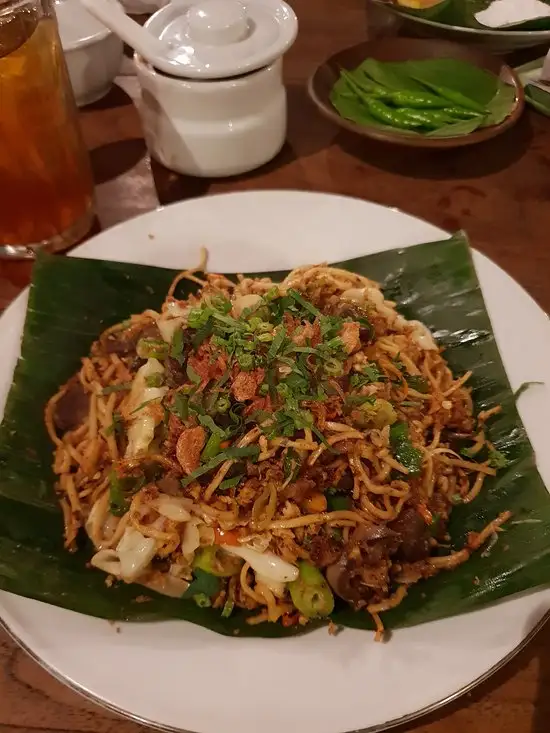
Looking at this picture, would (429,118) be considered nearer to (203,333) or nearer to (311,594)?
(203,333)

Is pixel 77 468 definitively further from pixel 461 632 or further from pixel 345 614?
pixel 461 632

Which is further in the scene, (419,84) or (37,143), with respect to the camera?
(419,84)

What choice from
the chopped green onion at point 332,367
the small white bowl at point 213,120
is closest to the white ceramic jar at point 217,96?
the small white bowl at point 213,120

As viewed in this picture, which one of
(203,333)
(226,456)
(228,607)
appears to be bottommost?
(228,607)

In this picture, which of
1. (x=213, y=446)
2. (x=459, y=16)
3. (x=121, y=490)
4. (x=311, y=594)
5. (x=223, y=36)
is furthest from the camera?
(x=459, y=16)

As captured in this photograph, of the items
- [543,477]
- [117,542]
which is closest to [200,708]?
[117,542]

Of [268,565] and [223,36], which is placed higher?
[223,36]

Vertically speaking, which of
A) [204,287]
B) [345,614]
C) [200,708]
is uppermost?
[204,287]

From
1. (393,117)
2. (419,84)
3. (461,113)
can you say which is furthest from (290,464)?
(419,84)
